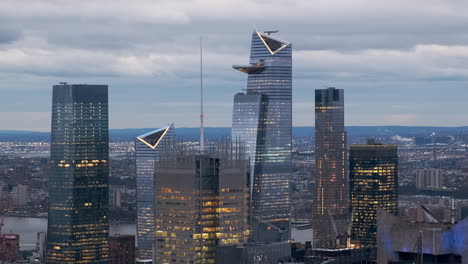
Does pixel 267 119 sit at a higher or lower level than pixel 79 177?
higher

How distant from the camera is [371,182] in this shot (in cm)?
17438

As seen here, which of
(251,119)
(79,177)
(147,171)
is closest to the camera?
(79,177)

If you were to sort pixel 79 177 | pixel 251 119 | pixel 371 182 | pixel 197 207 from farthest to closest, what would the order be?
1. pixel 371 182
2. pixel 251 119
3. pixel 79 177
4. pixel 197 207

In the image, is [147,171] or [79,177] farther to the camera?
[147,171]

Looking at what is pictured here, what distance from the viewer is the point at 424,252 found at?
6122 cm

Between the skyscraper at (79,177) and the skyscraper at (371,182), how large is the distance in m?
38.9

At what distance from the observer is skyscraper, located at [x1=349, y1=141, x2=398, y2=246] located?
562ft

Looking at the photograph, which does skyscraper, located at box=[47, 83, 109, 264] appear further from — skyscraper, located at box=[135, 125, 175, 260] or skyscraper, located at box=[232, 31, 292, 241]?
skyscraper, located at box=[232, 31, 292, 241]

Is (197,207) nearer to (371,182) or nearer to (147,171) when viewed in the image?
(371,182)

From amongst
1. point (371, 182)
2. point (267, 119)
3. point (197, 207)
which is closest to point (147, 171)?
point (267, 119)

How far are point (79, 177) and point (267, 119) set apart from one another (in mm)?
29019

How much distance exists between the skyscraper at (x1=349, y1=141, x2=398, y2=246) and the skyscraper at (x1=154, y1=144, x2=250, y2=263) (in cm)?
8419

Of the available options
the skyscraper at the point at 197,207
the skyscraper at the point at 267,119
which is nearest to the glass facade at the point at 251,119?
the skyscraper at the point at 267,119

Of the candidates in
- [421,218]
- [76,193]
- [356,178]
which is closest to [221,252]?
[421,218]
